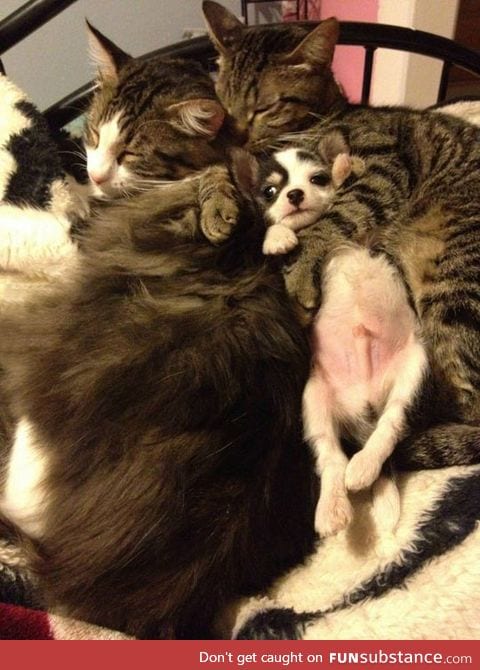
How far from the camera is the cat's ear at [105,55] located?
1.27 m

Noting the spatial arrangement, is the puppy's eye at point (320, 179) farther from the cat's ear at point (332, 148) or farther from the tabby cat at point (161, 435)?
the tabby cat at point (161, 435)

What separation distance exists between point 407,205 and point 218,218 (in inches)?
16.0

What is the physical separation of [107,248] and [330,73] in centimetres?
74

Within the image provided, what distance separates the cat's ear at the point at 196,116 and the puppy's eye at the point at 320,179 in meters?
0.25

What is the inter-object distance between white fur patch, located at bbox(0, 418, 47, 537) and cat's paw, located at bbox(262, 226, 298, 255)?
1.74 ft

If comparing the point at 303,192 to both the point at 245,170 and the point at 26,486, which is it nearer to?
the point at 245,170

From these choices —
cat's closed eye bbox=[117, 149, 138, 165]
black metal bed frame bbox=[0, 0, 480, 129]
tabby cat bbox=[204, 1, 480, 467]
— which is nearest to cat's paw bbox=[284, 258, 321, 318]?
tabby cat bbox=[204, 1, 480, 467]

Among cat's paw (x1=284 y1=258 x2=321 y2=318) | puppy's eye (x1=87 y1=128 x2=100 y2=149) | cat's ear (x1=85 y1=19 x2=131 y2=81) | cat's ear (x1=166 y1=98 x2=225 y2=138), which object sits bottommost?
cat's paw (x1=284 y1=258 x2=321 y2=318)

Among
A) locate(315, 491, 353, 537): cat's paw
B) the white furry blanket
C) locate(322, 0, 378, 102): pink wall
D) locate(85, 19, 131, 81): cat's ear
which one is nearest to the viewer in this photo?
the white furry blanket

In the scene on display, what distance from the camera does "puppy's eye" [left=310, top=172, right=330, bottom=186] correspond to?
46.9 inches

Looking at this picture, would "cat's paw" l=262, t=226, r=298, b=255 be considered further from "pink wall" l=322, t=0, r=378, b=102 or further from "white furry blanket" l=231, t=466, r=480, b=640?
"pink wall" l=322, t=0, r=378, b=102

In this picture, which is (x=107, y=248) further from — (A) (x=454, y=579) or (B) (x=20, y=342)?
(A) (x=454, y=579)

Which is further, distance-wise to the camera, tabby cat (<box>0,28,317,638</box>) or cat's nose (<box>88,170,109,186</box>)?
cat's nose (<box>88,170,109,186</box>)

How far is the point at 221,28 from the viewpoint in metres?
1.47
